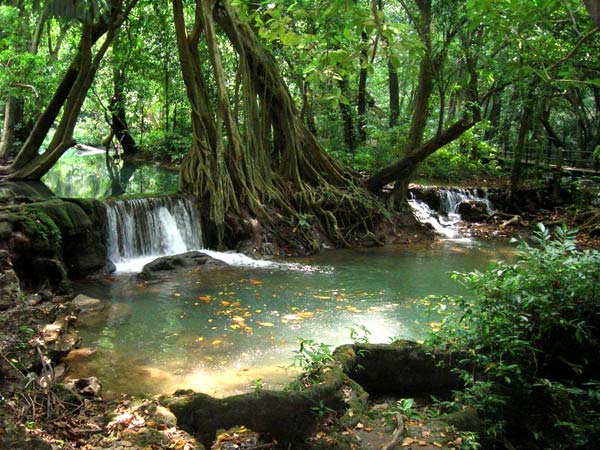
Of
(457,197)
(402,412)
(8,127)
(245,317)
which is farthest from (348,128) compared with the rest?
(402,412)

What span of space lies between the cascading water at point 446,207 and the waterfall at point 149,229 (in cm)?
631

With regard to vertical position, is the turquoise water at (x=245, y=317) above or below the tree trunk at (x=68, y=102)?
below

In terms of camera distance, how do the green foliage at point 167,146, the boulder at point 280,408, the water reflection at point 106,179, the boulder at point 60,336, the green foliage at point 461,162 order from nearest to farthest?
the boulder at point 280,408, the boulder at point 60,336, the water reflection at point 106,179, the green foliage at point 461,162, the green foliage at point 167,146

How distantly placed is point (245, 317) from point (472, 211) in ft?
33.7

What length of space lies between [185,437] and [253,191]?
8.86 m

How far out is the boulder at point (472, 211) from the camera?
15719mm

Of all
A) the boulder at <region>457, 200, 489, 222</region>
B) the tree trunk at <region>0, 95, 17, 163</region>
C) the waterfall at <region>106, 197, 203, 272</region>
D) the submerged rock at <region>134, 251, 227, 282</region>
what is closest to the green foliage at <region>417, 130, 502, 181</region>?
the boulder at <region>457, 200, 489, 222</region>

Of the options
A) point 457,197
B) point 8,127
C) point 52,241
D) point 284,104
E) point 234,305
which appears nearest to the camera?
point 234,305

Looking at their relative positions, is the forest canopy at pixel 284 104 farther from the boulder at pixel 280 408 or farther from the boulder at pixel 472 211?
the boulder at pixel 280 408

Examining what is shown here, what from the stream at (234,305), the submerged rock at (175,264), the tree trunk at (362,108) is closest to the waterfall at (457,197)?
the stream at (234,305)

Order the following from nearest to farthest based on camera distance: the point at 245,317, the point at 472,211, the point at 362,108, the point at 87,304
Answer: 1. the point at 245,317
2. the point at 87,304
3. the point at 472,211
4. the point at 362,108

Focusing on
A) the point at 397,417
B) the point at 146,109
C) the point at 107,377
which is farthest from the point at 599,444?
the point at 146,109

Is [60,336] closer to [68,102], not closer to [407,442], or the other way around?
[407,442]

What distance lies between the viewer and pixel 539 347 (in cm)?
363
